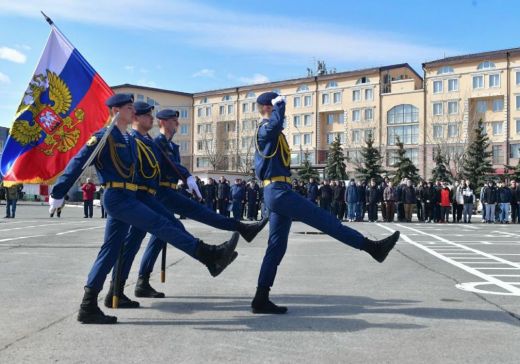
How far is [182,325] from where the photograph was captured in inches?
205

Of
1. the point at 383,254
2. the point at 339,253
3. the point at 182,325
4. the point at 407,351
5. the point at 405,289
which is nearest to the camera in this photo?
the point at 407,351

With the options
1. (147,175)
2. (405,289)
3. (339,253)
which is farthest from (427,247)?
(147,175)

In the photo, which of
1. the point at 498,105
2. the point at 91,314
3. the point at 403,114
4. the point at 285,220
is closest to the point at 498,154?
the point at 498,105

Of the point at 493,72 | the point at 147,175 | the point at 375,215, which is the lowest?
the point at 375,215

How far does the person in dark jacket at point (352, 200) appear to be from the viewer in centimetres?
2672

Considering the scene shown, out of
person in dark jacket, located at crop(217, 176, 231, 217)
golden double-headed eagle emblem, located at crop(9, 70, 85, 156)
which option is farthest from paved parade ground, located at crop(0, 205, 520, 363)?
person in dark jacket, located at crop(217, 176, 231, 217)

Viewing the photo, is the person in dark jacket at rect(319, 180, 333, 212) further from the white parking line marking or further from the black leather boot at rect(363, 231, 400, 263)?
the black leather boot at rect(363, 231, 400, 263)

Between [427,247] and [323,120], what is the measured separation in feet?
235

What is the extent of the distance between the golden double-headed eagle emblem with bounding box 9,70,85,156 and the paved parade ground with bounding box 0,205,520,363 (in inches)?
71.3

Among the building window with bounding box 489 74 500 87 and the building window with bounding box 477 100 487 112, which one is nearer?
the building window with bounding box 489 74 500 87

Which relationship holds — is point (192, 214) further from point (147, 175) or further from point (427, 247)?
point (427, 247)

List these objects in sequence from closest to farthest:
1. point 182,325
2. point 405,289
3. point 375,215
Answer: point 182,325, point 405,289, point 375,215

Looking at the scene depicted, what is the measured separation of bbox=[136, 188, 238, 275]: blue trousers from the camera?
6.47 m

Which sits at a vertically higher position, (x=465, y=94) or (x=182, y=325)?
(x=465, y=94)
